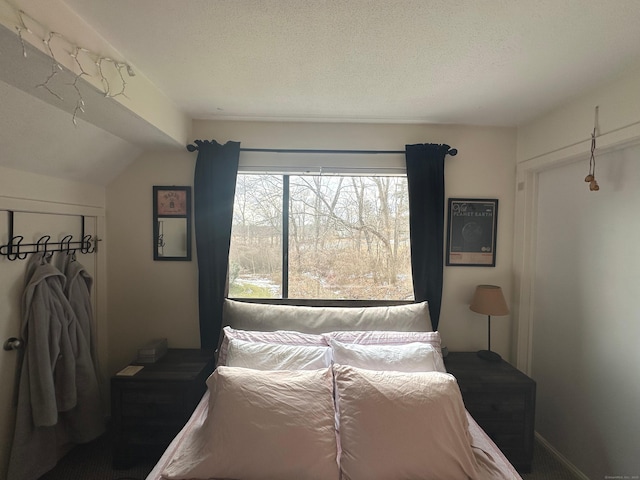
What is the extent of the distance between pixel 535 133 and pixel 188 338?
304cm

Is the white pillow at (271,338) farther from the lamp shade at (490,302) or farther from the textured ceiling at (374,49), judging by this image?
the textured ceiling at (374,49)

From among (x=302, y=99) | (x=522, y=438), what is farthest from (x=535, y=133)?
(x=522, y=438)

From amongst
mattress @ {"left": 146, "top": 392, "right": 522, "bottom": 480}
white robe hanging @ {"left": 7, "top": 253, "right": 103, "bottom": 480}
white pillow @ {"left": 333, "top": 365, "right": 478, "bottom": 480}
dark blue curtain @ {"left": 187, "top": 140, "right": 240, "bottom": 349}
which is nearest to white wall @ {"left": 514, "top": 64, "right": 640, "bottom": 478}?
mattress @ {"left": 146, "top": 392, "right": 522, "bottom": 480}

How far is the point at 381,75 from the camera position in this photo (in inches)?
64.0

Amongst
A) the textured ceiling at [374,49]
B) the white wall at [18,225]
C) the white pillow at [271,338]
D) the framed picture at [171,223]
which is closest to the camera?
the textured ceiling at [374,49]

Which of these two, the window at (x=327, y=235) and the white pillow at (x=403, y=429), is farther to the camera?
the window at (x=327, y=235)

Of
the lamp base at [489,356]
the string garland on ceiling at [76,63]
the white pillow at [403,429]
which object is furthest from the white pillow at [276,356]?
the string garland on ceiling at [76,63]

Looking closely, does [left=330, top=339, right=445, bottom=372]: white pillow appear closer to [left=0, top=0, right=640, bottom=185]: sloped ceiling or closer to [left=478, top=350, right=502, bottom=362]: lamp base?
[left=478, top=350, right=502, bottom=362]: lamp base

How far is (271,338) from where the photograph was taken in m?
1.91

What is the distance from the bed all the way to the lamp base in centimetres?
79

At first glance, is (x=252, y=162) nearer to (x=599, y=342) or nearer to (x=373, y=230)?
(x=373, y=230)

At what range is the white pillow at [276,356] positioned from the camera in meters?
1.69

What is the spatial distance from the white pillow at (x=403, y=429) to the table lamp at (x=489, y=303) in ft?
2.91

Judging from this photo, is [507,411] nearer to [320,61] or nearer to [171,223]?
[320,61]
